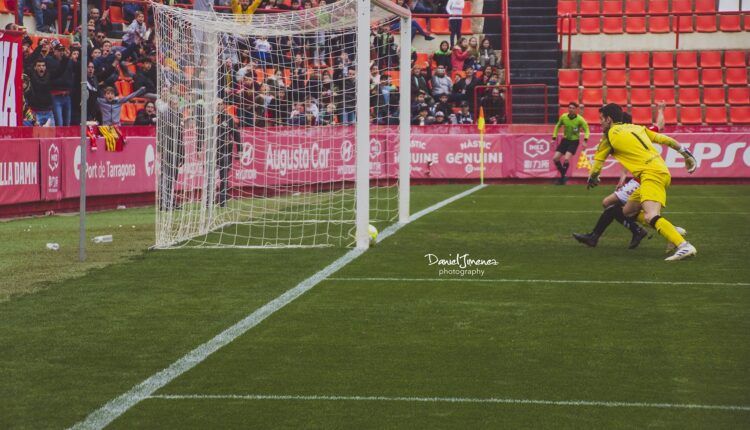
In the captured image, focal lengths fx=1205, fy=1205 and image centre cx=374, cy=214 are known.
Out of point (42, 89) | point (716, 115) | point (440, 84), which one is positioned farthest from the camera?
point (716, 115)

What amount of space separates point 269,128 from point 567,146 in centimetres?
821

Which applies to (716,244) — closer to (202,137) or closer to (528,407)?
(202,137)

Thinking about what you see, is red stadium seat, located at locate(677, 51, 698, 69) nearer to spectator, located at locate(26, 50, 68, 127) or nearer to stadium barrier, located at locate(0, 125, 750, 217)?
stadium barrier, located at locate(0, 125, 750, 217)

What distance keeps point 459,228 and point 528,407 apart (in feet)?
35.2

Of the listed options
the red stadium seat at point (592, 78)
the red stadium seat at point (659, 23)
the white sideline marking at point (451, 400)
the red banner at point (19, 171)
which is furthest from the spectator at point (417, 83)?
the white sideline marking at point (451, 400)

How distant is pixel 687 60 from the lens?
35.7 metres

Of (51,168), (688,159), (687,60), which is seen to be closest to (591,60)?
(687,60)

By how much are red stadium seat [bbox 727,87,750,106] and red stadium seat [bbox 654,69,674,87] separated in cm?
167

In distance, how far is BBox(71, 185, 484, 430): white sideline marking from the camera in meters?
6.12

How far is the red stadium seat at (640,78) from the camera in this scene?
35.3 meters

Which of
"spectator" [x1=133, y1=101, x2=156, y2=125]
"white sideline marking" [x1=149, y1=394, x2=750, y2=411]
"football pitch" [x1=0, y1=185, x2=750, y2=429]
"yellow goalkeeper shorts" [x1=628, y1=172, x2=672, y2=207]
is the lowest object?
"white sideline marking" [x1=149, y1=394, x2=750, y2=411]

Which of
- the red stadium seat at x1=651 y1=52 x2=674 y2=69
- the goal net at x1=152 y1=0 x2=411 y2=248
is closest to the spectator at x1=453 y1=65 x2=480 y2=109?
the goal net at x1=152 y1=0 x2=411 y2=248

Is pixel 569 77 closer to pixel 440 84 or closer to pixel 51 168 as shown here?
pixel 440 84

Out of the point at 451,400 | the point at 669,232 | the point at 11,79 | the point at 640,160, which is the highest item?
the point at 11,79
